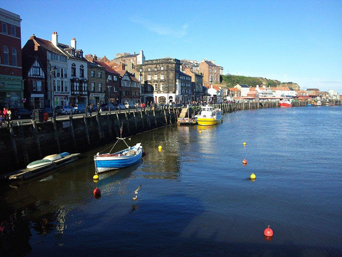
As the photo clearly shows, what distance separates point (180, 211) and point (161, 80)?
71690mm

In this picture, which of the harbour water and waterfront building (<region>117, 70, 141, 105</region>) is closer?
the harbour water

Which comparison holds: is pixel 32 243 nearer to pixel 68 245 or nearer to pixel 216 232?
pixel 68 245

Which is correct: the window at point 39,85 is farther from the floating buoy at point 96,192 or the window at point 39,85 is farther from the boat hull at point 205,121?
the floating buoy at point 96,192

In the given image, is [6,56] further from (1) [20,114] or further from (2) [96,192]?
(2) [96,192]

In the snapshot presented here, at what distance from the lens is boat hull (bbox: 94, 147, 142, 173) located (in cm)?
2152

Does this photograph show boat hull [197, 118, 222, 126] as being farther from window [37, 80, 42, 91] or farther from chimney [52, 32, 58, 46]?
chimney [52, 32, 58, 46]

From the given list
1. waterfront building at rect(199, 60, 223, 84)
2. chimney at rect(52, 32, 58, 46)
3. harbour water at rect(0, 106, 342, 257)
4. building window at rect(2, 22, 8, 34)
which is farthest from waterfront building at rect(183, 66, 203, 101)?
harbour water at rect(0, 106, 342, 257)

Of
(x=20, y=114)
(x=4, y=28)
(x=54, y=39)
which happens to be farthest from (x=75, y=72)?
(x=20, y=114)

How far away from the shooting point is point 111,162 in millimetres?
22094

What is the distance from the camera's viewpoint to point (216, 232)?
12.9 m

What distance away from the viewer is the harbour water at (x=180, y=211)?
11.9 m

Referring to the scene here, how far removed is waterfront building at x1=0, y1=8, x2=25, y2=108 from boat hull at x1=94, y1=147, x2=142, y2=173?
71.5 ft

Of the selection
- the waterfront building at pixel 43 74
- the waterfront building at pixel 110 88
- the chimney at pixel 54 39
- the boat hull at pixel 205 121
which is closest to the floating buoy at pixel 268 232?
the waterfront building at pixel 43 74

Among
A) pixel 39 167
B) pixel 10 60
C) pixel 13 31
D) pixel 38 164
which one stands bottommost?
pixel 39 167
